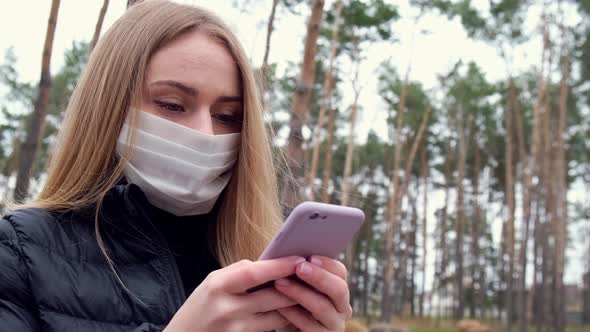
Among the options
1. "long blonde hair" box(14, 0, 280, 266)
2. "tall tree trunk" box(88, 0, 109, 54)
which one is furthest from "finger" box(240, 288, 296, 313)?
"tall tree trunk" box(88, 0, 109, 54)

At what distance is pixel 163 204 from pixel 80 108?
0.92 ft

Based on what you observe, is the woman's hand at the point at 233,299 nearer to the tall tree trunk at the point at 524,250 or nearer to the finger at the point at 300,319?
the finger at the point at 300,319

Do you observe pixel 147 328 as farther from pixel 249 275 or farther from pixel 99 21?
pixel 99 21

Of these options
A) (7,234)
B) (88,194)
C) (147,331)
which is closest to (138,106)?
(88,194)

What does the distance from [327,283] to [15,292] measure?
520 millimetres

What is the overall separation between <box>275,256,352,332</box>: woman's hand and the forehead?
0.52 m

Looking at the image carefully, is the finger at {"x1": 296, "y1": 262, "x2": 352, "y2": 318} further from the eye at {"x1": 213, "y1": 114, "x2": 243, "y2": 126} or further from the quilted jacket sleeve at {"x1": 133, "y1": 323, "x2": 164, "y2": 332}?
the eye at {"x1": 213, "y1": 114, "x2": 243, "y2": 126}

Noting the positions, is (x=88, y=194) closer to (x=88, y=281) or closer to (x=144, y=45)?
(x=88, y=281)

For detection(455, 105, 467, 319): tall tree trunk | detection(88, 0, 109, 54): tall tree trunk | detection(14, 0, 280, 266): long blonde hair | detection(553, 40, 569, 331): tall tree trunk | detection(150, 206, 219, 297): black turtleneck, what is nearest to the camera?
detection(14, 0, 280, 266): long blonde hair

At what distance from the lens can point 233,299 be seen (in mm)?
910

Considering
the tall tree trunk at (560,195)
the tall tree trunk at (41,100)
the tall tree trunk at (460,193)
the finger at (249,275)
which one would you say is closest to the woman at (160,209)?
the finger at (249,275)

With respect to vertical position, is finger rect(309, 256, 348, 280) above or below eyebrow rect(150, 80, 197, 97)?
below

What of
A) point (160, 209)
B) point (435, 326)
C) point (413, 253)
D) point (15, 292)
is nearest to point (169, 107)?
point (160, 209)

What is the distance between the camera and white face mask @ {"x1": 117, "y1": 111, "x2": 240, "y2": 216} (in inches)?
50.2
